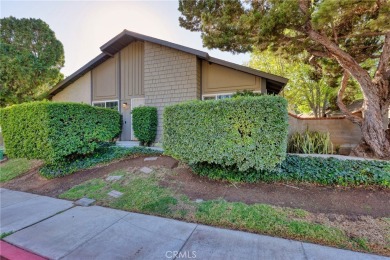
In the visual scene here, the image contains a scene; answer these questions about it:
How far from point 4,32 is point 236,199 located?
1891 cm

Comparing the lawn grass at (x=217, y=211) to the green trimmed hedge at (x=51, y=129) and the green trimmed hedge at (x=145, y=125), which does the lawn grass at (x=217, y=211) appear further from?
the green trimmed hedge at (x=145, y=125)

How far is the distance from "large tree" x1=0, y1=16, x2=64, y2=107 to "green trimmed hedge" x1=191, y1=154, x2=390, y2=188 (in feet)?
44.2

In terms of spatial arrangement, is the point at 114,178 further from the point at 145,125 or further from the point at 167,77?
the point at 167,77

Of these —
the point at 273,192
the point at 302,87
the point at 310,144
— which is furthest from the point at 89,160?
the point at 302,87

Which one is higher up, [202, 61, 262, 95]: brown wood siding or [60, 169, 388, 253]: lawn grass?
[202, 61, 262, 95]: brown wood siding

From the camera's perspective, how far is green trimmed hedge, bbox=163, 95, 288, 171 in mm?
4055

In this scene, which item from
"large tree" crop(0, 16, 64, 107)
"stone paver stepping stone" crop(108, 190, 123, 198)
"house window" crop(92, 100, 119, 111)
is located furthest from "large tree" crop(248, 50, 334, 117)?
"large tree" crop(0, 16, 64, 107)

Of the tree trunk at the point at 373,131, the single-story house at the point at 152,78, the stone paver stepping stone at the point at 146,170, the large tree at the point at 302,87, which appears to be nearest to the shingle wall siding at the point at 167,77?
the single-story house at the point at 152,78

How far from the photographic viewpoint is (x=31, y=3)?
745cm

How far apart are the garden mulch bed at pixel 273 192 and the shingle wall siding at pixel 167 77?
3933 millimetres

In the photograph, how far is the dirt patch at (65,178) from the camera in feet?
17.4

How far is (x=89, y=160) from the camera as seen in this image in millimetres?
6746

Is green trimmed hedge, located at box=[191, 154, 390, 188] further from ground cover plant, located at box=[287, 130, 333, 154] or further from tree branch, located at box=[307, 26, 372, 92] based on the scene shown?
tree branch, located at box=[307, 26, 372, 92]

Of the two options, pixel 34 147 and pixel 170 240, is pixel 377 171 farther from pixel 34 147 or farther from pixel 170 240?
pixel 34 147
